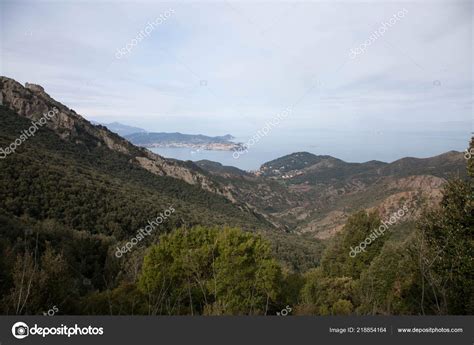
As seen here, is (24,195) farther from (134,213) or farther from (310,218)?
(310,218)

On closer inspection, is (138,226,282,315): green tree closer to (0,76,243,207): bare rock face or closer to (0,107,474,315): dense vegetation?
(0,107,474,315): dense vegetation

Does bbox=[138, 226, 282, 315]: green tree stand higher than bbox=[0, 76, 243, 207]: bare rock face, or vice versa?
bbox=[0, 76, 243, 207]: bare rock face

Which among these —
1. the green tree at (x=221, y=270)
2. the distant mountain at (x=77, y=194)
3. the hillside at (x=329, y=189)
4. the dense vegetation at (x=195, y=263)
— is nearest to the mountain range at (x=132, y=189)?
the distant mountain at (x=77, y=194)

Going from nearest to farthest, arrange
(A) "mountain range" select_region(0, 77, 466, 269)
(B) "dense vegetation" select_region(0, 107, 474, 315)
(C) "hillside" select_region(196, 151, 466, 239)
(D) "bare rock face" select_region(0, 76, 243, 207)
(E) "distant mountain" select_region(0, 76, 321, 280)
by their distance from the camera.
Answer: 1. (B) "dense vegetation" select_region(0, 107, 474, 315)
2. (E) "distant mountain" select_region(0, 76, 321, 280)
3. (A) "mountain range" select_region(0, 77, 466, 269)
4. (D) "bare rock face" select_region(0, 76, 243, 207)
5. (C) "hillside" select_region(196, 151, 466, 239)

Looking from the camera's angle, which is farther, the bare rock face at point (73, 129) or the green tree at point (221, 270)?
the bare rock face at point (73, 129)

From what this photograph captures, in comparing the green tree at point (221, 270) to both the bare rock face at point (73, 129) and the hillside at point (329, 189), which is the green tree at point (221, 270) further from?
the hillside at point (329, 189)

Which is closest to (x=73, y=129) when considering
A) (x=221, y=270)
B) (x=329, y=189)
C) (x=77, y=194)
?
(x=77, y=194)

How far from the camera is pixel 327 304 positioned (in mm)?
14594

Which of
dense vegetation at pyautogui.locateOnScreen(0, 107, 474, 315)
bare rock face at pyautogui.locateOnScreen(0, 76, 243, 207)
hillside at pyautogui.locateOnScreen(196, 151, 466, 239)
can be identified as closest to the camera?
dense vegetation at pyautogui.locateOnScreen(0, 107, 474, 315)

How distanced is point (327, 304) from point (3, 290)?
40.9 ft

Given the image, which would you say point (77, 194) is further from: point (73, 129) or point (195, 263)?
point (73, 129)

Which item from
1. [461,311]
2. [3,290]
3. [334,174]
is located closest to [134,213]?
[3,290]

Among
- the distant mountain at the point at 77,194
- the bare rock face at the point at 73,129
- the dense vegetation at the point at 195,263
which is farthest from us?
the bare rock face at the point at 73,129

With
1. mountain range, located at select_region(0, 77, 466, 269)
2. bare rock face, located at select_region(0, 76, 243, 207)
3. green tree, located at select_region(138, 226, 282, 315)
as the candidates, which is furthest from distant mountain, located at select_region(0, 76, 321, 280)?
green tree, located at select_region(138, 226, 282, 315)
